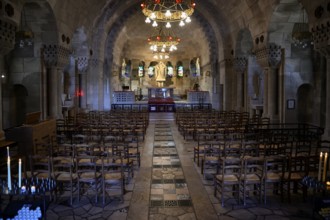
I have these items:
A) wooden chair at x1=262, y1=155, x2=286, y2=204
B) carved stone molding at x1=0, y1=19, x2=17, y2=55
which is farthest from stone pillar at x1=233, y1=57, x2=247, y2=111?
wooden chair at x1=262, y1=155, x2=286, y2=204

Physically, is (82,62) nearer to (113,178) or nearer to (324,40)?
(324,40)

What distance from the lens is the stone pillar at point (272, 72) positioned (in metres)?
17.0

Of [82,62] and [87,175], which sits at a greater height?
[82,62]

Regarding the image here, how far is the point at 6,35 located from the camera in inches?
419

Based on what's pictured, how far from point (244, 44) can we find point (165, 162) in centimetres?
1601

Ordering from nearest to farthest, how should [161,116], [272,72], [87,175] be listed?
[87,175]
[272,72]
[161,116]

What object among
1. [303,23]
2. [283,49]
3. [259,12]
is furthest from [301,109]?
[259,12]

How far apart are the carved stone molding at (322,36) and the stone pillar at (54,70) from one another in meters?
11.3

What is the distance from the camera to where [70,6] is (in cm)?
1722

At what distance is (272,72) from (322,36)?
6.17 metres

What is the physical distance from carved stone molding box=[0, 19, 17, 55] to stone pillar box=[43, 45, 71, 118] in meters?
5.00

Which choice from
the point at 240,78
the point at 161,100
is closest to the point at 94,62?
the point at 161,100

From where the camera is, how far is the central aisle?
6688 mm

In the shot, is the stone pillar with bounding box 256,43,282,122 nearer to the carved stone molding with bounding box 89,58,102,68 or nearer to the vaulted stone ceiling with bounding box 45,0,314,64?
the vaulted stone ceiling with bounding box 45,0,314,64
